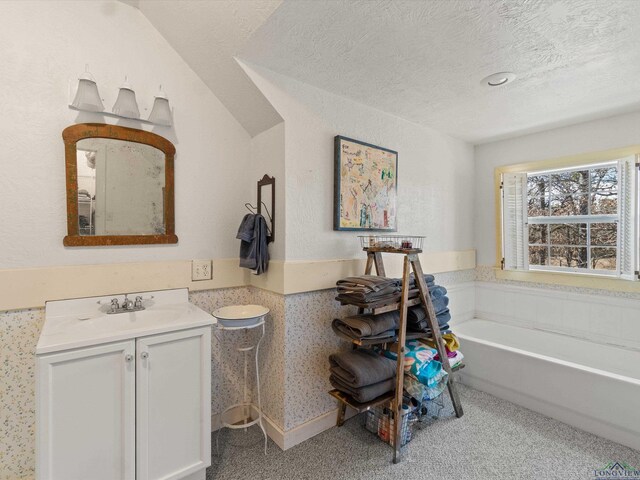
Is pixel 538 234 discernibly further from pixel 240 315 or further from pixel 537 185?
pixel 240 315

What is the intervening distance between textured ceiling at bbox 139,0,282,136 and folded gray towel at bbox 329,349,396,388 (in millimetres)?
1504

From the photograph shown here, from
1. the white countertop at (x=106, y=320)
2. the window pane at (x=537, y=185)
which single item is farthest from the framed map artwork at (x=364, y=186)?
the window pane at (x=537, y=185)

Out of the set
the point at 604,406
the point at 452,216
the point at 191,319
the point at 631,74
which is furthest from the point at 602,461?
the point at 191,319

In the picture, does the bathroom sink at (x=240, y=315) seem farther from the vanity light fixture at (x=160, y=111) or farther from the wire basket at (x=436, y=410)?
the wire basket at (x=436, y=410)

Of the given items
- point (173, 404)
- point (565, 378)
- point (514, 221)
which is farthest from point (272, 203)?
point (514, 221)

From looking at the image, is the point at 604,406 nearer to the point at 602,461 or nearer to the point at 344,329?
the point at 602,461

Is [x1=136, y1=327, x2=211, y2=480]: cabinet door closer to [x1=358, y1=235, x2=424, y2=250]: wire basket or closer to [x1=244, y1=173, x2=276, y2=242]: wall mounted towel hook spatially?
[x1=244, y1=173, x2=276, y2=242]: wall mounted towel hook

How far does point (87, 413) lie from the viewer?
1.25 meters

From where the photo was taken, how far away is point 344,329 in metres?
1.86

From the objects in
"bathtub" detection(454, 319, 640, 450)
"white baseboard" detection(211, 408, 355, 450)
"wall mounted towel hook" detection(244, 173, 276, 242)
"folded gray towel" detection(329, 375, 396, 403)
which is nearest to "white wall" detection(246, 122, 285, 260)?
"wall mounted towel hook" detection(244, 173, 276, 242)

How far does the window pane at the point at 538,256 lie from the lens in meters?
2.96

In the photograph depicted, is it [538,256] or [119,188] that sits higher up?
[119,188]

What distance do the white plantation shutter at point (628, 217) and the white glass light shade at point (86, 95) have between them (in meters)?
3.66

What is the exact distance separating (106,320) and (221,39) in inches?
60.9
